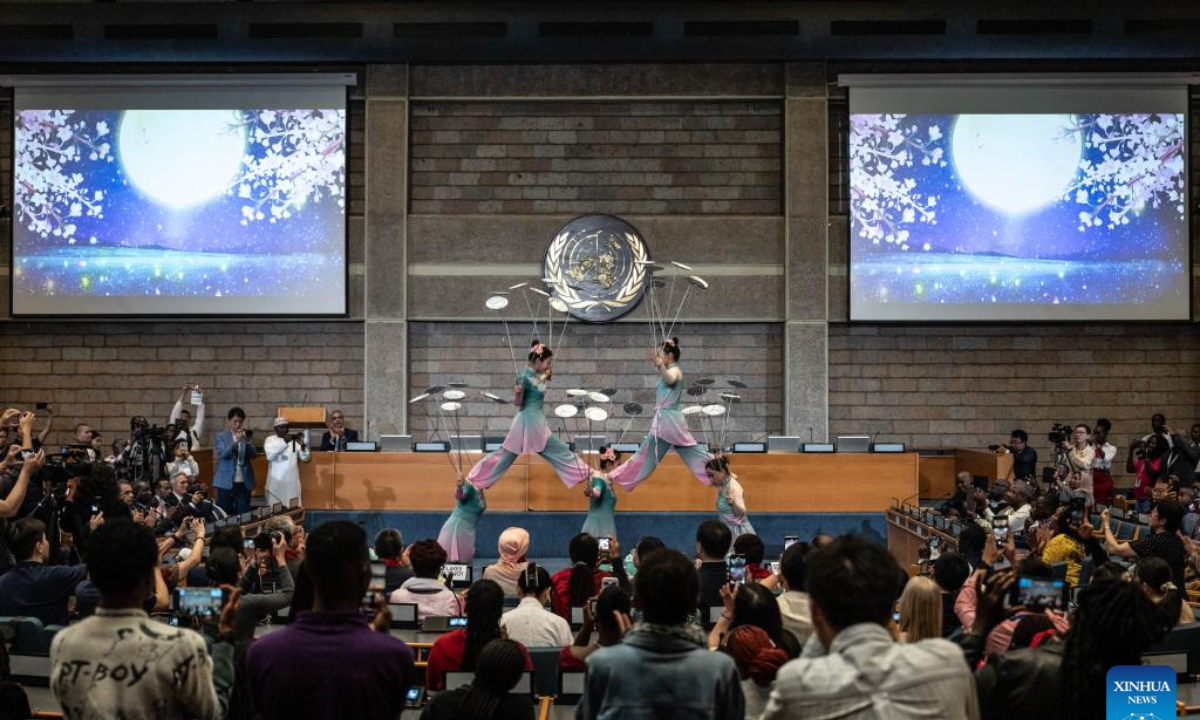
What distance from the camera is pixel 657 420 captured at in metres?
9.28

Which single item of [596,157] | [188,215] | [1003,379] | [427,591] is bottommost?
[427,591]

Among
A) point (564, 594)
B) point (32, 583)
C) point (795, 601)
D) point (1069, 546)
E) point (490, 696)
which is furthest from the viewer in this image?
point (1069, 546)

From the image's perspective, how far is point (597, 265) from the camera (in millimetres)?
13625

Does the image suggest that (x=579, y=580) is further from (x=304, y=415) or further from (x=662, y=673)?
(x=304, y=415)

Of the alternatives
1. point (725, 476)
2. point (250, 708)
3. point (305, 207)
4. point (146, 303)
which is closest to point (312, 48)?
point (305, 207)

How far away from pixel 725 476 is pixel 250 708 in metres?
5.80

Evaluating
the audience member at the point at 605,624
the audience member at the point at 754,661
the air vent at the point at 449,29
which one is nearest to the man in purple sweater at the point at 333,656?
the audience member at the point at 605,624

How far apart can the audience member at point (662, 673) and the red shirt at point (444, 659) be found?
1.33 metres

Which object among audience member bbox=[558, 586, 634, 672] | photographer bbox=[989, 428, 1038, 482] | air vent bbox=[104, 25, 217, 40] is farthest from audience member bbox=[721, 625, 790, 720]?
air vent bbox=[104, 25, 217, 40]

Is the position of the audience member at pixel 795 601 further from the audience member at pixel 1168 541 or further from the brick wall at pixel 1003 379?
the brick wall at pixel 1003 379

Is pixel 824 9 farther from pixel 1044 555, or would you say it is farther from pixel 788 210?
pixel 1044 555

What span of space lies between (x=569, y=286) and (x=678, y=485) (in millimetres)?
3471

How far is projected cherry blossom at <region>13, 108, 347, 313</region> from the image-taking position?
1343 centimetres

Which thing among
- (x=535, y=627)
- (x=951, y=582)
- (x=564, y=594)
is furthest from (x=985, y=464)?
(x=535, y=627)
